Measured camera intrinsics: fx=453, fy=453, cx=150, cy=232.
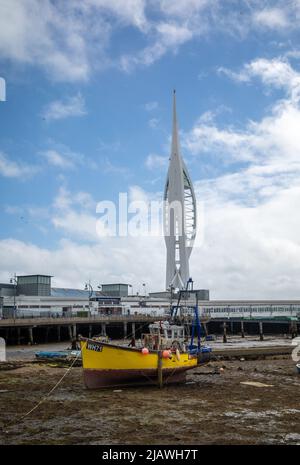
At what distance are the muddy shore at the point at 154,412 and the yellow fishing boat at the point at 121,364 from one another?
860 mm

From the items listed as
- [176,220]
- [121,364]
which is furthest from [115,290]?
[121,364]

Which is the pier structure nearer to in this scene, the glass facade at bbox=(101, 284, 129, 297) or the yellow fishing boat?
the yellow fishing boat

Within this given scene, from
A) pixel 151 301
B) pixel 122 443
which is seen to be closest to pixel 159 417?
pixel 122 443

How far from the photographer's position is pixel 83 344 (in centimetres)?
2906

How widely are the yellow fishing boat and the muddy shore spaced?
2.82 ft

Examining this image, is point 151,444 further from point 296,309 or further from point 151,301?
point 296,309

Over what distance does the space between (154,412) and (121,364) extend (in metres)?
6.88

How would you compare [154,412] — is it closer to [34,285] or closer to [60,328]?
[60,328]

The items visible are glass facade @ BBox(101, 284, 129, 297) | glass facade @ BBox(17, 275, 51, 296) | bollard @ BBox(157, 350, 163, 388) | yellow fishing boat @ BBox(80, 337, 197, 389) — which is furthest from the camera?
glass facade @ BBox(101, 284, 129, 297)

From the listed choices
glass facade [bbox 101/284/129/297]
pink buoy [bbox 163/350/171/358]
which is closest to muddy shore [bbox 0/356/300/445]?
pink buoy [bbox 163/350/171/358]

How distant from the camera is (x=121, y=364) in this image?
28750 mm

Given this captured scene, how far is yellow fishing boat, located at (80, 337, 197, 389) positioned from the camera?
28.5 meters
